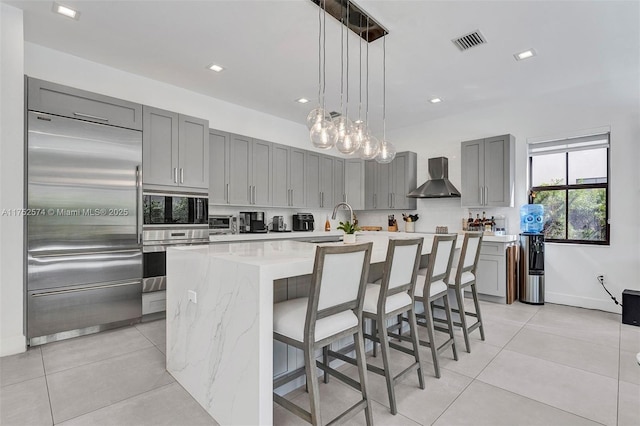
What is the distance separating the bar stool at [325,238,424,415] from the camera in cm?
191

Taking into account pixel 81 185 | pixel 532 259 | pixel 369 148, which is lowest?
pixel 532 259

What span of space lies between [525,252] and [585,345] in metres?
1.73

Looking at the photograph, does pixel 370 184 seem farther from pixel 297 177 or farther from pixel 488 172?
pixel 488 172

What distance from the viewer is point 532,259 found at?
4.44 metres

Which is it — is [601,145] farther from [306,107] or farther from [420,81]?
[306,107]

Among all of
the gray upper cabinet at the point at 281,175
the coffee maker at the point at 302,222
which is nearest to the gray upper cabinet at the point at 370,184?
the coffee maker at the point at 302,222

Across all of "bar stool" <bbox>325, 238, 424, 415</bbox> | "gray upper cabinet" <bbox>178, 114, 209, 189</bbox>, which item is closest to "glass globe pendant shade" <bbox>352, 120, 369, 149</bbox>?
"bar stool" <bbox>325, 238, 424, 415</bbox>

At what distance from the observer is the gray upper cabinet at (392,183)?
579cm

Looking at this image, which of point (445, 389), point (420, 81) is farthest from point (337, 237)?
point (445, 389)

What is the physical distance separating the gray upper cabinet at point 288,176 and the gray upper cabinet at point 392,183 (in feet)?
4.77

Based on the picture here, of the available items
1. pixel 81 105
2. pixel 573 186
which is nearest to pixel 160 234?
pixel 81 105

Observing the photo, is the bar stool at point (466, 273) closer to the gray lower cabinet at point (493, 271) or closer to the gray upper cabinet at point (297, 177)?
the gray lower cabinet at point (493, 271)

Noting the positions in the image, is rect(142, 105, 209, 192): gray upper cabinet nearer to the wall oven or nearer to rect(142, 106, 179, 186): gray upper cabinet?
rect(142, 106, 179, 186): gray upper cabinet

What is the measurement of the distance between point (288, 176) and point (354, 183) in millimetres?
1612
